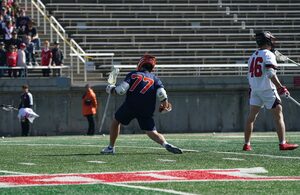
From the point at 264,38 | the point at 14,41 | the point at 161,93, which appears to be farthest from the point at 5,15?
the point at 161,93

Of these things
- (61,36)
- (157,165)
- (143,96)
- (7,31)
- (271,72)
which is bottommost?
(61,36)

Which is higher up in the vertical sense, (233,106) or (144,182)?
(144,182)

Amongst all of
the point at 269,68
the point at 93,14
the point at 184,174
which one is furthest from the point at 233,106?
the point at 184,174

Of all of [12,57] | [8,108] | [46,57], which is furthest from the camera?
[46,57]

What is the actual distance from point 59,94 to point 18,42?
1.86m

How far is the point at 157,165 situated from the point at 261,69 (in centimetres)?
390

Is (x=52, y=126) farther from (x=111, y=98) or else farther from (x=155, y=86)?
(x=155, y=86)

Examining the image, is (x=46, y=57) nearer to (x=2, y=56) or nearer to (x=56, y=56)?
(x=56, y=56)

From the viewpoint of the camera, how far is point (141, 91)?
16.0m

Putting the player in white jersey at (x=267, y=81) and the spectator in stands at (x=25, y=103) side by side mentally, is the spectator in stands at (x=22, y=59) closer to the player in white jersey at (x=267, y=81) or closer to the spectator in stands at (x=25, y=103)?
the spectator in stands at (x=25, y=103)

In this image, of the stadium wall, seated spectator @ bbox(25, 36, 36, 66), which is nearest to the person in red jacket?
the stadium wall

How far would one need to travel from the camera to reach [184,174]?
1185cm

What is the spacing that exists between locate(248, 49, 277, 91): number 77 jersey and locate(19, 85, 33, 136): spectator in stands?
14.4 meters

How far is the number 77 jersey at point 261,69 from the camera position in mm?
16531
